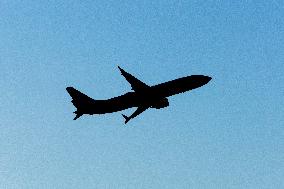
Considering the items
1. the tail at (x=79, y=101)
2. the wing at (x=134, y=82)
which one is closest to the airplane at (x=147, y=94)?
the wing at (x=134, y=82)

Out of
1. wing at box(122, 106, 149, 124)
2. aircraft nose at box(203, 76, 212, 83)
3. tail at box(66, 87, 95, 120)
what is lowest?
wing at box(122, 106, 149, 124)

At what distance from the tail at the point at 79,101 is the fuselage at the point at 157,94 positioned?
6.13 meters

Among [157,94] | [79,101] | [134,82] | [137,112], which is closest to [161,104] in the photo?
[157,94]

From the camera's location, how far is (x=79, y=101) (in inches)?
3548

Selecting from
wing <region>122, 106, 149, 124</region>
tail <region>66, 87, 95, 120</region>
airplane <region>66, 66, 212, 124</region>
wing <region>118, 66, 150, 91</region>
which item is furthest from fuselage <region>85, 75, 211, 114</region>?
tail <region>66, 87, 95, 120</region>

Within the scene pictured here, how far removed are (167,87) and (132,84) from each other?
5582 millimetres

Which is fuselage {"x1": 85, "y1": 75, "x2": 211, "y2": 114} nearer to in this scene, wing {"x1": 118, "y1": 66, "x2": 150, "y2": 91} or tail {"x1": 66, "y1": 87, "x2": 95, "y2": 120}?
wing {"x1": 118, "y1": 66, "x2": 150, "y2": 91}

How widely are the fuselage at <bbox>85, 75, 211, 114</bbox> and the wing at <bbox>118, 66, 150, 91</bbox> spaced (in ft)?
2.21

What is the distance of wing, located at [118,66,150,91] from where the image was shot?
78562 millimetres

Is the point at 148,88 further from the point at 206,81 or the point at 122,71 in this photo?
the point at 206,81

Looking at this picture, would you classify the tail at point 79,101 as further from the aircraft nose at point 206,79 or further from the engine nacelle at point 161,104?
the aircraft nose at point 206,79

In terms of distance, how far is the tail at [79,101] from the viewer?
8800 centimetres

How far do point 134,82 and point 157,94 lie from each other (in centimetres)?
409

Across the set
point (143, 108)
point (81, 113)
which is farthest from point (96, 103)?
point (143, 108)
